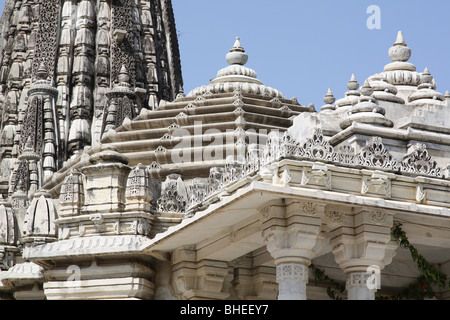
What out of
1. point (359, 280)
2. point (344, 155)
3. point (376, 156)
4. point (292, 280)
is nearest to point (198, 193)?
point (292, 280)

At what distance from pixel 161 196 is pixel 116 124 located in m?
18.9

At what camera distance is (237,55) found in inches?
1273

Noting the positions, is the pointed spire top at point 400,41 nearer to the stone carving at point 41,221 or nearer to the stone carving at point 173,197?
the stone carving at point 173,197

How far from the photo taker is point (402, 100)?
2259 centimetres

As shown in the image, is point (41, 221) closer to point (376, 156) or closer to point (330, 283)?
point (330, 283)

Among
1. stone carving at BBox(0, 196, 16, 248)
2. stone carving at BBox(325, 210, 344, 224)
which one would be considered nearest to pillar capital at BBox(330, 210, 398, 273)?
stone carving at BBox(325, 210, 344, 224)

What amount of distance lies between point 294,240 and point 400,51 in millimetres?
5849

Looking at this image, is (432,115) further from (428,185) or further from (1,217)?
(1,217)

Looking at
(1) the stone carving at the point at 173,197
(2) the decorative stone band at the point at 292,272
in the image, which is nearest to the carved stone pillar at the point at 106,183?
(1) the stone carving at the point at 173,197

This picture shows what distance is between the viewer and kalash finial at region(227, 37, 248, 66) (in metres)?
32.4

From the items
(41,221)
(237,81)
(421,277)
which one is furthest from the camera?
(237,81)
